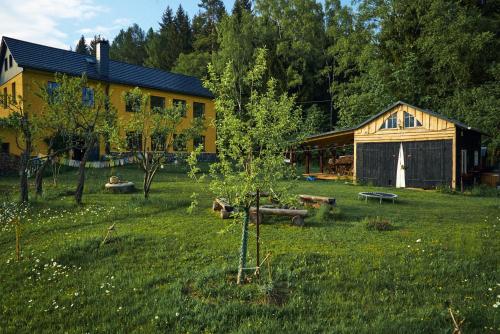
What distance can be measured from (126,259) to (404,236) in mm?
6142

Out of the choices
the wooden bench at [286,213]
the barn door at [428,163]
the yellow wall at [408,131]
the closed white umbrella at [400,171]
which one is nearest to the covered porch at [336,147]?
the yellow wall at [408,131]

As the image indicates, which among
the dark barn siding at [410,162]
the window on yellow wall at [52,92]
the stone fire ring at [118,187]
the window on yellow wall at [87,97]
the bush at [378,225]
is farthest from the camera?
the dark barn siding at [410,162]

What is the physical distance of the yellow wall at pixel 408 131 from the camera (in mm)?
18969

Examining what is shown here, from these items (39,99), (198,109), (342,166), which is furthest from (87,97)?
(342,166)

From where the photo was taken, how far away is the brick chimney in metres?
29.9

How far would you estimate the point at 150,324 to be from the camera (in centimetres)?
461

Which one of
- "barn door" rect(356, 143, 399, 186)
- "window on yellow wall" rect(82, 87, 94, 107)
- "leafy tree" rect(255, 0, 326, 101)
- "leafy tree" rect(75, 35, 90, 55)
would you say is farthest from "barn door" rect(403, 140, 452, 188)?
"leafy tree" rect(75, 35, 90, 55)

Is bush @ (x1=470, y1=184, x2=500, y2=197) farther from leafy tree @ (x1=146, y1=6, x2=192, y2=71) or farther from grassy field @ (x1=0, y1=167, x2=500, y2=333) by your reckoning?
leafy tree @ (x1=146, y1=6, x2=192, y2=71)

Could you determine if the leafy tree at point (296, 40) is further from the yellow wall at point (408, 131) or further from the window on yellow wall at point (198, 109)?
the yellow wall at point (408, 131)

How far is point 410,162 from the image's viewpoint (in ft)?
67.5

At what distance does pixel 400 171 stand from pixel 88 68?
24577 mm

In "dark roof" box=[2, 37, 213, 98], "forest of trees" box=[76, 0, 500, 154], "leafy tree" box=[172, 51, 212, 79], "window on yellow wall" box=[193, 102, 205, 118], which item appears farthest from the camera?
"leafy tree" box=[172, 51, 212, 79]

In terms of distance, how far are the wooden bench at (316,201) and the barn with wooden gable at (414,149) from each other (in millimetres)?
10313

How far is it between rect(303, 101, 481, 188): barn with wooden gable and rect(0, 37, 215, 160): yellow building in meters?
10.1
